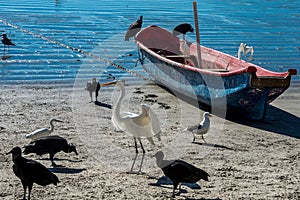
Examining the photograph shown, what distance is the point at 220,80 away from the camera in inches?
567

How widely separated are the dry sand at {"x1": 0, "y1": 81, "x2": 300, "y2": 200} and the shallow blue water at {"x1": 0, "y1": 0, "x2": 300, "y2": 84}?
313 centimetres

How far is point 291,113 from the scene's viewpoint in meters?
15.0

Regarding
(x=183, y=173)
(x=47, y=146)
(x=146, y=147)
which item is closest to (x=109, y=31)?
(x=146, y=147)

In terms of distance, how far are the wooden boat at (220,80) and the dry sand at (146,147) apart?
1.30ft

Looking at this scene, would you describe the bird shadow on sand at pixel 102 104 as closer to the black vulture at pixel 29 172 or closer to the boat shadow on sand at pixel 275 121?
the boat shadow on sand at pixel 275 121

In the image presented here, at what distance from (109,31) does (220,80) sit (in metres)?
13.5

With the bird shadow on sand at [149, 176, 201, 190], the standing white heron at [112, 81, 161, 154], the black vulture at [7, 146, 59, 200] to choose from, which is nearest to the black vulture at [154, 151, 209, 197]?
Result: the bird shadow on sand at [149, 176, 201, 190]

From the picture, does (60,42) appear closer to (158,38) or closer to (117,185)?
(158,38)

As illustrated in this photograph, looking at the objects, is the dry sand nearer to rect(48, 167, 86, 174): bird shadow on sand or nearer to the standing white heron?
rect(48, 167, 86, 174): bird shadow on sand

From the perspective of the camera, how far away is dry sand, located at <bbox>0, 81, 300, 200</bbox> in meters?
9.24

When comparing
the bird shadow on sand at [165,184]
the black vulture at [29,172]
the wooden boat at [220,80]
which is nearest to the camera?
the black vulture at [29,172]

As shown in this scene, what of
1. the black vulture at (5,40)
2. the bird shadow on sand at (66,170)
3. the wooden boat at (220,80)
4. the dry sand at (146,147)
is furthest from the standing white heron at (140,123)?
the black vulture at (5,40)

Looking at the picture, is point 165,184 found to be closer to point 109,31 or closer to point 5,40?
point 5,40

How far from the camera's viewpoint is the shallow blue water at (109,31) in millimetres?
20141
